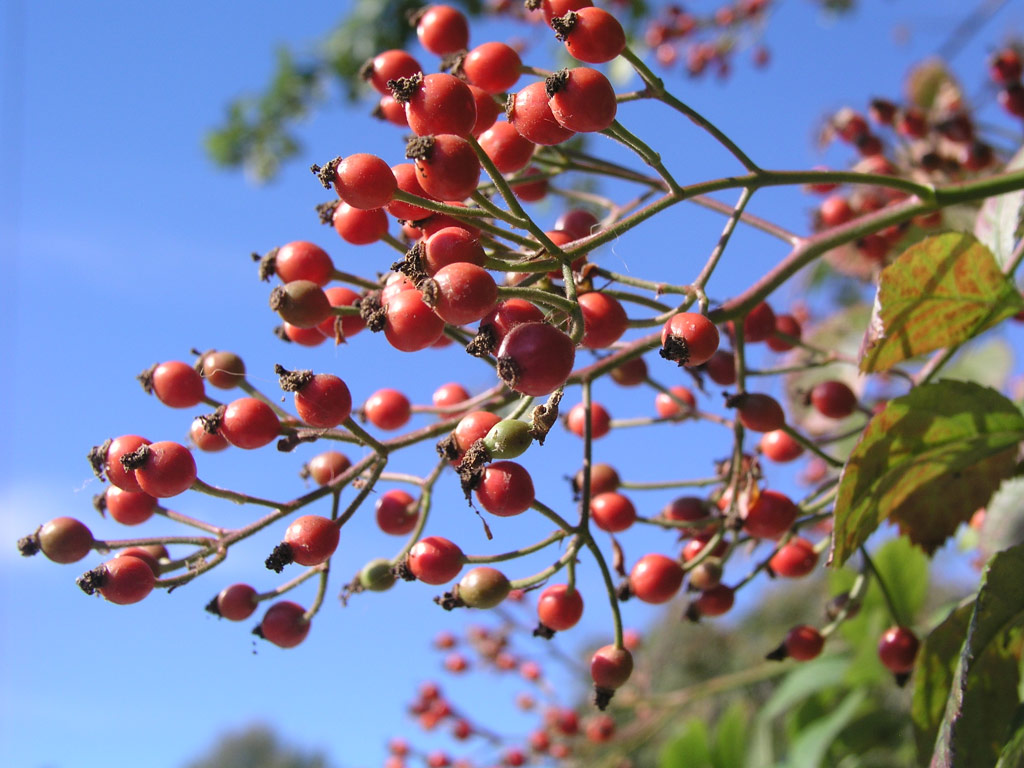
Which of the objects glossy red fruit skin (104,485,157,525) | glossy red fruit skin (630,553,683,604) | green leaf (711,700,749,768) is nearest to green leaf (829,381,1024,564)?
glossy red fruit skin (630,553,683,604)

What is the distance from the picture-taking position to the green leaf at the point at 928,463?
174cm

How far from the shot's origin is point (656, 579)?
188 cm

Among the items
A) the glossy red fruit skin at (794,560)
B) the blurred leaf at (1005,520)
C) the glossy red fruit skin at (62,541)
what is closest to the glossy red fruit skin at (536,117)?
the glossy red fruit skin at (62,541)

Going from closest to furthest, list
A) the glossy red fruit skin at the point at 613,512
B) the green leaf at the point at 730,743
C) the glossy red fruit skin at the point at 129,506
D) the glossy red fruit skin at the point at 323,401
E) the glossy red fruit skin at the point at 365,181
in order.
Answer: the glossy red fruit skin at the point at 365,181 < the glossy red fruit skin at the point at 323,401 < the glossy red fruit skin at the point at 129,506 < the glossy red fruit skin at the point at 613,512 < the green leaf at the point at 730,743

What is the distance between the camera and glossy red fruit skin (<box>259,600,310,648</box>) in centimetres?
168

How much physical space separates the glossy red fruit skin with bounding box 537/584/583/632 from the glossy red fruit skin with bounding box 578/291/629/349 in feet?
1.69

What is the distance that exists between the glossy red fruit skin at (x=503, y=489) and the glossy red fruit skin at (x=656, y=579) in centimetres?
63

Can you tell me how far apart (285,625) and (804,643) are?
123 centimetres

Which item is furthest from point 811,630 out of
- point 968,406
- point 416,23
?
point 416,23

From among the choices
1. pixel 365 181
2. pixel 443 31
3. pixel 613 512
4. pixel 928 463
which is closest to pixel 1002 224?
pixel 928 463

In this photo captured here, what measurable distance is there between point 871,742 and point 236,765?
1698 inches

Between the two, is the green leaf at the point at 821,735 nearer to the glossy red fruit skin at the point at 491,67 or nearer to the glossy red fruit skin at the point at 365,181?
the glossy red fruit skin at the point at 491,67

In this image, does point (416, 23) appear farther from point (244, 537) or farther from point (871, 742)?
point (871, 742)

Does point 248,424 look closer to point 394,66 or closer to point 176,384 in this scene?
point 176,384
